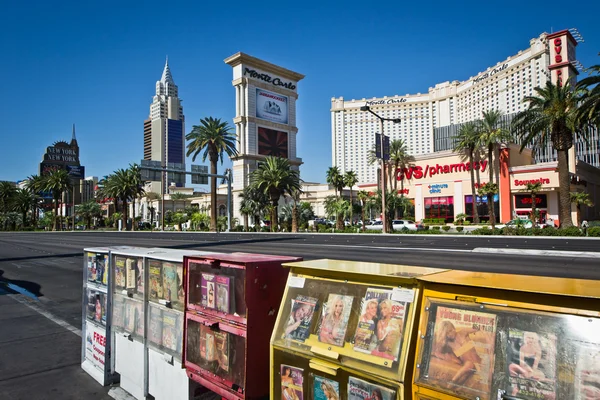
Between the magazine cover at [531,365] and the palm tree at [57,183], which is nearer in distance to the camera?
the magazine cover at [531,365]

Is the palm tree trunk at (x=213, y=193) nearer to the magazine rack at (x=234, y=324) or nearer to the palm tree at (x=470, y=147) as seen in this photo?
the palm tree at (x=470, y=147)

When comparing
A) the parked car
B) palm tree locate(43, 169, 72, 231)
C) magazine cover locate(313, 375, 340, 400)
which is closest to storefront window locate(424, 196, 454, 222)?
the parked car

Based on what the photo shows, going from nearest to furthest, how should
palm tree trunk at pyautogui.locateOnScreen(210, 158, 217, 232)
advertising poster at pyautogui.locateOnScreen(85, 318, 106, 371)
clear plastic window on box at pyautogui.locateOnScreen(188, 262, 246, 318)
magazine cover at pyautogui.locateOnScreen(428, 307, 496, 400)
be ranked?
magazine cover at pyautogui.locateOnScreen(428, 307, 496, 400) → clear plastic window on box at pyautogui.locateOnScreen(188, 262, 246, 318) → advertising poster at pyautogui.locateOnScreen(85, 318, 106, 371) → palm tree trunk at pyautogui.locateOnScreen(210, 158, 217, 232)

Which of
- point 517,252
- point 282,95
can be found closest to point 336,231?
point 517,252

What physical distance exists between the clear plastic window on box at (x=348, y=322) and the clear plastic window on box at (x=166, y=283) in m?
1.57

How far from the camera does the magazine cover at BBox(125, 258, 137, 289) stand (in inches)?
205

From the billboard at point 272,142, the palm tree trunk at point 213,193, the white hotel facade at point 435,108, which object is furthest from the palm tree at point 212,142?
the white hotel facade at point 435,108

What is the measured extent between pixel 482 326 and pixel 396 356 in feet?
1.95

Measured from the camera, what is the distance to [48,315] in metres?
8.70

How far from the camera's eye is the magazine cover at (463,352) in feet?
8.10

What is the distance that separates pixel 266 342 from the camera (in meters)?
3.76

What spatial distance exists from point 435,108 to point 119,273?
175149 millimetres

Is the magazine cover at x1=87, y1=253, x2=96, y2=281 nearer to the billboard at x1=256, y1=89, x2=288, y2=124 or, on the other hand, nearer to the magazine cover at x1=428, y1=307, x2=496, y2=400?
the magazine cover at x1=428, y1=307, x2=496, y2=400

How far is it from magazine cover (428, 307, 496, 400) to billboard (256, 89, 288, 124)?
274 ft
